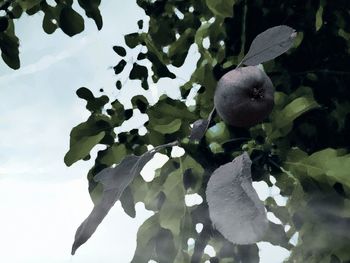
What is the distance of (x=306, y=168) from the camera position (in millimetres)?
2977

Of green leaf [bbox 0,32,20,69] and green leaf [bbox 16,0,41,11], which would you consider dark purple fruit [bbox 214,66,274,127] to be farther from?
green leaf [bbox 16,0,41,11]

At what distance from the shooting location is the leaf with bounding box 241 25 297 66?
79.5 inches

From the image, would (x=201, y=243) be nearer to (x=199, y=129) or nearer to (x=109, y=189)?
(x=199, y=129)

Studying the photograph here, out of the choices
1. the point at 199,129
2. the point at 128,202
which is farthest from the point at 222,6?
the point at 199,129

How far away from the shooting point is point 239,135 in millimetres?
3145

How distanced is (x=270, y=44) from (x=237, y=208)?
25.3 inches

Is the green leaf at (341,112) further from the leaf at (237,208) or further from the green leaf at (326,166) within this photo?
the leaf at (237,208)

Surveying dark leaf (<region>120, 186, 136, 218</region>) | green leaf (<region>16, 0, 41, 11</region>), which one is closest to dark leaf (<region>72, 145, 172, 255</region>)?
dark leaf (<region>120, 186, 136, 218</region>)

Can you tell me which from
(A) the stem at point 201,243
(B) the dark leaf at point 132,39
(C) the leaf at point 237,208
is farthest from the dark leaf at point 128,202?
(C) the leaf at point 237,208

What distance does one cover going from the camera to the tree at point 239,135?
3.05m

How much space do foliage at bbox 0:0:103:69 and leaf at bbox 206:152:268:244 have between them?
2422 millimetres

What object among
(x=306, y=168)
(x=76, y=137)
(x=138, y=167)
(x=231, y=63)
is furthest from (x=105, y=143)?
(x=138, y=167)

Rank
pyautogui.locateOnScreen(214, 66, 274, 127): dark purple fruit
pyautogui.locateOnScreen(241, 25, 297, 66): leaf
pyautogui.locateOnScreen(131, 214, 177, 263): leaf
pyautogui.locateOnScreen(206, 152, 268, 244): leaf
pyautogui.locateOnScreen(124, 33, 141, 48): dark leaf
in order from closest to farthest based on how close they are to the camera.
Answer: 1. pyautogui.locateOnScreen(206, 152, 268, 244): leaf
2. pyautogui.locateOnScreen(241, 25, 297, 66): leaf
3. pyautogui.locateOnScreen(214, 66, 274, 127): dark purple fruit
4. pyautogui.locateOnScreen(131, 214, 177, 263): leaf
5. pyautogui.locateOnScreen(124, 33, 141, 48): dark leaf

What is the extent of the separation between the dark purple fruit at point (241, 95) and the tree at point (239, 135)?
1.02 ft
